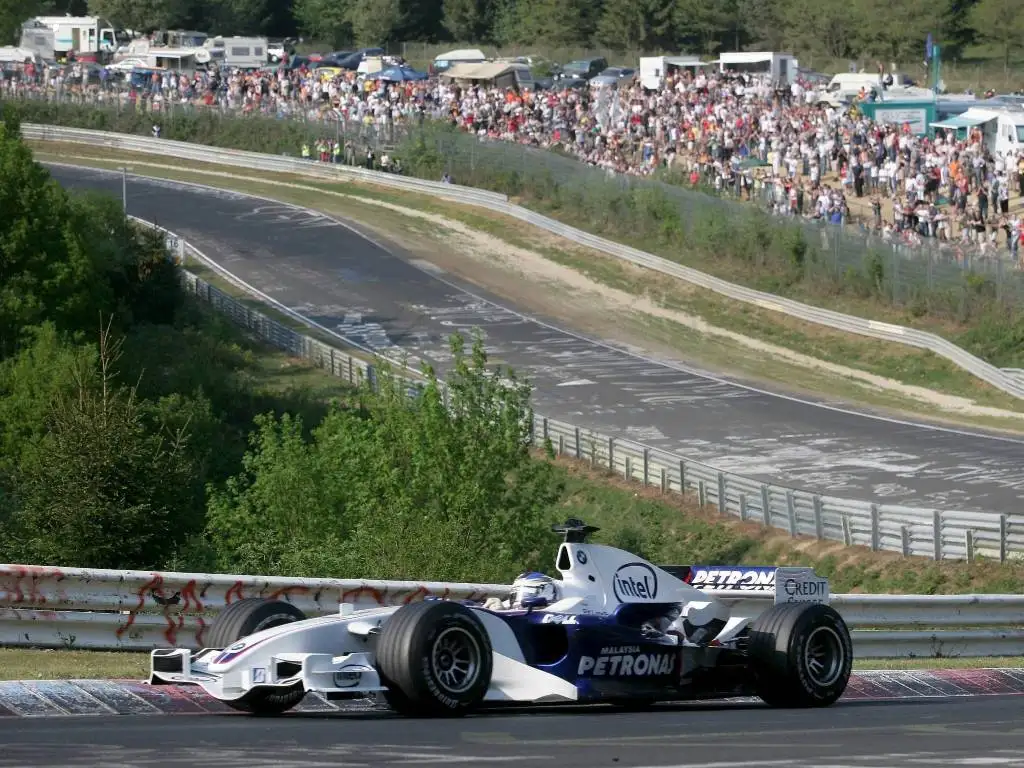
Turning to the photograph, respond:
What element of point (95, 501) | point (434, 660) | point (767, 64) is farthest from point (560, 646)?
point (767, 64)

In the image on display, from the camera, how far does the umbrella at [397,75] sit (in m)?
80.2

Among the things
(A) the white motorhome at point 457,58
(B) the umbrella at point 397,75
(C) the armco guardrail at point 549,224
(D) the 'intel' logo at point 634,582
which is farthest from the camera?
(A) the white motorhome at point 457,58

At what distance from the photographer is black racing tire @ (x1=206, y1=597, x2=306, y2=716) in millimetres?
11016

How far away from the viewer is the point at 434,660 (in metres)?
10.8

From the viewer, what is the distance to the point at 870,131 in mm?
56844

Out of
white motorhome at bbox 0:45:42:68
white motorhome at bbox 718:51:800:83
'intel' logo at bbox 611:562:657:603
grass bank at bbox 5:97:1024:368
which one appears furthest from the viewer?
white motorhome at bbox 0:45:42:68

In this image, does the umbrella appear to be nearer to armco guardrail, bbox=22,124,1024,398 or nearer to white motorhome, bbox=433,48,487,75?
armco guardrail, bbox=22,124,1024,398

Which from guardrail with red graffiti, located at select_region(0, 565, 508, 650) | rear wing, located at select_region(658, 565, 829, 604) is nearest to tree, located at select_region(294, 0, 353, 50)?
guardrail with red graffiti, located at select_region(0, 565, 508, 650)

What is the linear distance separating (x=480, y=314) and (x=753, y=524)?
1983 centimetres

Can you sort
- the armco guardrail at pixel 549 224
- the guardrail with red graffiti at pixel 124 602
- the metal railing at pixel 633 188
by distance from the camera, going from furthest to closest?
the metal railing at pixel 633 188, the armco guardrail at pixel 549 224, the guardrail with red graffiti at pixel 124 602

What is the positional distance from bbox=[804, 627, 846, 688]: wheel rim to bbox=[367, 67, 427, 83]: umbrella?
68.4 m

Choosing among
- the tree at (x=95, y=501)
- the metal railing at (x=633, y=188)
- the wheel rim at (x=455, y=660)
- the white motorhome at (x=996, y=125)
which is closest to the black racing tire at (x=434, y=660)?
the wheel rim at (x=455, y=660)

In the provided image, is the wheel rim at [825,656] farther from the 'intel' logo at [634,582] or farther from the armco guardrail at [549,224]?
the armco guardrail at [549,224]

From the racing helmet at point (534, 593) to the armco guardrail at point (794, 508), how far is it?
1823cm
